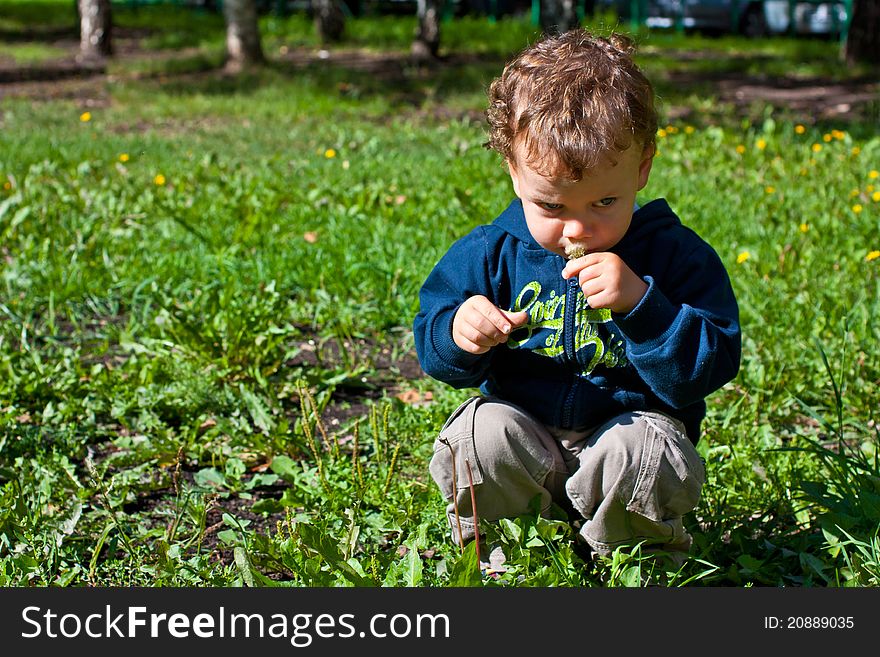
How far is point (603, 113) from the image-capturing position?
215 centimetres

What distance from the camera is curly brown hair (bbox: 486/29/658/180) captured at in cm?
213

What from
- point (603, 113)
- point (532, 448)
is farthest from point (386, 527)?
point (603, 113)

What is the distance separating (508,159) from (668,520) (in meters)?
0.84

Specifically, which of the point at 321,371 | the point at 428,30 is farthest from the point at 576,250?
the point at 428,30

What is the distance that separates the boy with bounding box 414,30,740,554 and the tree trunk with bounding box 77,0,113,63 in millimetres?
15542

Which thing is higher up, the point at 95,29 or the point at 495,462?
the point at 95,29

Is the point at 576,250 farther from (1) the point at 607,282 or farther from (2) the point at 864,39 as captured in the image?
(2) the point at 864,39

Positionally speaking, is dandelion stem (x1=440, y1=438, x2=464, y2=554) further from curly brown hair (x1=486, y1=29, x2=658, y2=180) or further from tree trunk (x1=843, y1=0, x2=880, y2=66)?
tree trunk (x1=843, y1=0, x2=880, y2=66)

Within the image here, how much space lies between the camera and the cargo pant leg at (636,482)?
228 cm

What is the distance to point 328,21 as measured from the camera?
18.2 meters

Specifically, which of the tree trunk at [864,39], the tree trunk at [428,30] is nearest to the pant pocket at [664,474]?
the tree trunk at [864,39]

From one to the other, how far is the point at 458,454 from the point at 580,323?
39cm

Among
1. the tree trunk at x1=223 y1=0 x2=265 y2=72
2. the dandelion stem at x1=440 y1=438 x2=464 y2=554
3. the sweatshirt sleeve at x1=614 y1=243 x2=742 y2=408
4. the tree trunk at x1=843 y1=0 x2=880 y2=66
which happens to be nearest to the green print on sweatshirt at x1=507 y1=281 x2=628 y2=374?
the sweatshirt sleeve at x1=614 y1=243 x2=742 y2=408

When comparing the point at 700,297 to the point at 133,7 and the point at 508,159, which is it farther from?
the point at 133,7
